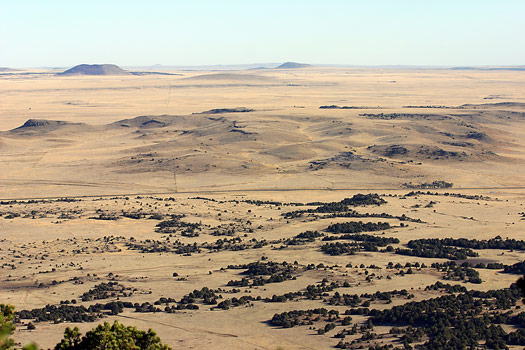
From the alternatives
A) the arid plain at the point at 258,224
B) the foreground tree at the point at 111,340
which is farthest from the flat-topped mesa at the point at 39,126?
the foreground tree at the point at 111,340

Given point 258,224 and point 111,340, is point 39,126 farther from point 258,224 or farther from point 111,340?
point 111,340

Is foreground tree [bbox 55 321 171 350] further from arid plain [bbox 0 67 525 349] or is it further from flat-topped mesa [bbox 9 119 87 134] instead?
flat-topped mesa [bbox 9 119 87 134]

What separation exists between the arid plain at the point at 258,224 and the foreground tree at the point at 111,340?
40.8 feet

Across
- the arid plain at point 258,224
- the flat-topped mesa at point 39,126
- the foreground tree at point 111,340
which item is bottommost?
the arid plain at point 258,224

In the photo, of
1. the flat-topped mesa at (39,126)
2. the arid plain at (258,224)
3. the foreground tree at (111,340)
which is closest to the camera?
the foreground tree at (111,340)

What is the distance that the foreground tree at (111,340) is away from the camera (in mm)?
21562

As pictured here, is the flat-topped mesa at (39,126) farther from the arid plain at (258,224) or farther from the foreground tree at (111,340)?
the foreground tree at (111,340)

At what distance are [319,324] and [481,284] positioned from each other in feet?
43.4

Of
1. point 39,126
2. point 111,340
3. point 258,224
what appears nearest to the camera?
point 111,340

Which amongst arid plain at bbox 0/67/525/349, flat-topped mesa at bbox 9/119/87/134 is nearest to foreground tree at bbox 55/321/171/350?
arid plain at bbox 0/67/525/349

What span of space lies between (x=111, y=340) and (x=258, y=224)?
1703 inches

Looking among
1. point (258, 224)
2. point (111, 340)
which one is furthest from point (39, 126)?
point (111, 340)

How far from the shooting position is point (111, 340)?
71.1 ft

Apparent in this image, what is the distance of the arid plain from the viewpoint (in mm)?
41031
